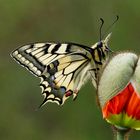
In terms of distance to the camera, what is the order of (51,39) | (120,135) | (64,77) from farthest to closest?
(51,39) < (64,77) < (120,135)

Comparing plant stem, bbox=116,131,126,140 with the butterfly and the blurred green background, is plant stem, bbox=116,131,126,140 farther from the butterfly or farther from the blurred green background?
the blurred green background

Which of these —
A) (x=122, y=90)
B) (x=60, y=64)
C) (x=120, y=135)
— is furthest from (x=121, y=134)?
(x=60, y=64)

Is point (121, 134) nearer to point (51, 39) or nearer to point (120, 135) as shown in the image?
point (120, 135)

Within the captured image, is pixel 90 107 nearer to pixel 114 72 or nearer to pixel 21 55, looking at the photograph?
pixel 21 55

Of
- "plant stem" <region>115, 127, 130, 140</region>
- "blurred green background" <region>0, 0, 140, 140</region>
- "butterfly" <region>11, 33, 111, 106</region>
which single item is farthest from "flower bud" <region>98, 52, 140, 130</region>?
"blurred green background" <region>0, 0, 140, 140</region>

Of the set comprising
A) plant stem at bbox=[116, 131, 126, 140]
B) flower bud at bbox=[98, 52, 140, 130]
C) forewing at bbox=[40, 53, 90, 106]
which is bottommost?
plant stem at bbox=[116, 131, 126, 140]

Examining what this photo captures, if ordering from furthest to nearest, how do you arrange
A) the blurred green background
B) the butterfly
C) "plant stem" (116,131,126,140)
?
1. the blurred green background
2. the butterfly
3. "plant stem" (116,131,126,140)
